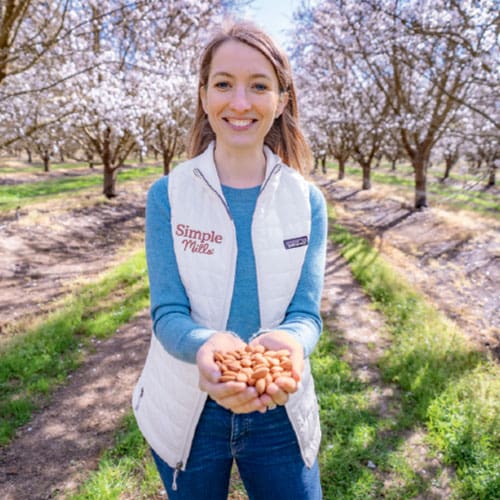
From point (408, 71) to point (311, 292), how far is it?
16888mm

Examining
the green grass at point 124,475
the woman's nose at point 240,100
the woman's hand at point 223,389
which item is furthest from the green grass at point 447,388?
the woman's nose at point 240,100

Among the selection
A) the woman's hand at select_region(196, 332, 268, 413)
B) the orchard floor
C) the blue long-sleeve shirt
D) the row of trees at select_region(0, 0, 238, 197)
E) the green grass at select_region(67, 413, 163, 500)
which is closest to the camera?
the woman's hand at select_region(196, 332, 268, 413)

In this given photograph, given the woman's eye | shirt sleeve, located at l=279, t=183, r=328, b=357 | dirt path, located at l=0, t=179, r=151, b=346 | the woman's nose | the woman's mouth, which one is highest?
the woman's eye

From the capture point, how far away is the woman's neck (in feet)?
5.73

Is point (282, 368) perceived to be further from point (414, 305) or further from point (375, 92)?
point (375, 92)

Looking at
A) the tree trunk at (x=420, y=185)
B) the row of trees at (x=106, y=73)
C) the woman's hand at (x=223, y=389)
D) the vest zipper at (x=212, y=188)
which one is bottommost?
the tree trunk at (x=420, y=185)

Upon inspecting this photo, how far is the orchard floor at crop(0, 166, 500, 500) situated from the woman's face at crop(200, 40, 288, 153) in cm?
296

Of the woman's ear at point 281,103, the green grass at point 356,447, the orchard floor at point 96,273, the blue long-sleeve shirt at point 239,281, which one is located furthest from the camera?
the orchard floor at point 96,273

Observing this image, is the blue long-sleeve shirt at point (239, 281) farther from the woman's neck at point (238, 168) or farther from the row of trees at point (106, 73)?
the row of trees at point (106, 73)

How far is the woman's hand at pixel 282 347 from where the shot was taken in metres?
1.25

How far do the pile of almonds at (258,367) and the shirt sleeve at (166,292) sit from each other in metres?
0.13

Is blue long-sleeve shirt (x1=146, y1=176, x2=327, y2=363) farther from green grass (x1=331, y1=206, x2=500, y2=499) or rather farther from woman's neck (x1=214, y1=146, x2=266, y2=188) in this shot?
green grass (x1=331, y1=206, x2=500, y2=499)

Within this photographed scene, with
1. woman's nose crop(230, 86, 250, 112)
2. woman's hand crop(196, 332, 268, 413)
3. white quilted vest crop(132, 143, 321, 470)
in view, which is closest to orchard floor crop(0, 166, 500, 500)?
white quilted vest crop(132, 143, 321, 470)

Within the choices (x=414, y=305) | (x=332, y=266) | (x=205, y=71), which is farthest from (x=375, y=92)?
(x=205, y=71)
